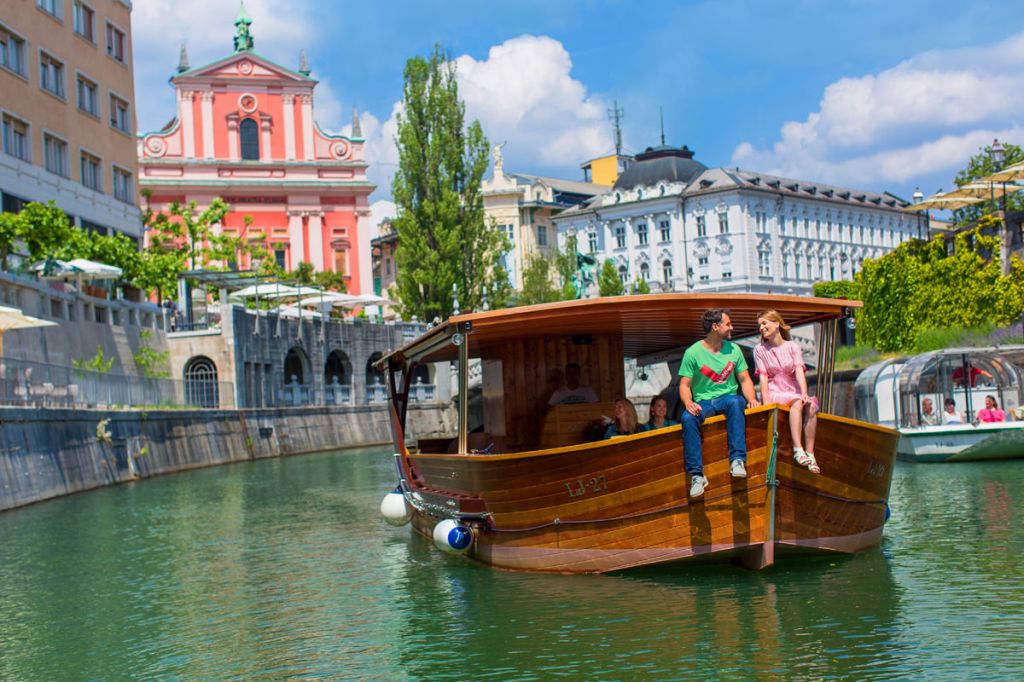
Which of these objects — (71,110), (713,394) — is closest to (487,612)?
(713,394)

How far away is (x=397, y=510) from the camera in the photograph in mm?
19031

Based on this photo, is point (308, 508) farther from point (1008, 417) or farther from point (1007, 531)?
point (1008, 417)

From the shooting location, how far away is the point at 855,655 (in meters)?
10.2

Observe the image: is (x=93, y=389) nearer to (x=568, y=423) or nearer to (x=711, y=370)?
(x=568, y=423)

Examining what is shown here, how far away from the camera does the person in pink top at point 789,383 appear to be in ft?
41.5

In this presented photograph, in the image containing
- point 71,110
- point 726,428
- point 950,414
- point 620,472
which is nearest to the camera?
point 726,428

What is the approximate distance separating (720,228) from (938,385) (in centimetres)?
6508

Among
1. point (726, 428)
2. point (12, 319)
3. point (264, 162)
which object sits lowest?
point (726, 428)

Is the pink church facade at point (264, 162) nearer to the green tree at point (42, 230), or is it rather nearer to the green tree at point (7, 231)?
the green tree at point (42, 230)

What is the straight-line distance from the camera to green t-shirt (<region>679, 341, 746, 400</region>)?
12703 mm

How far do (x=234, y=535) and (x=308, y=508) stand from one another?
14.4 ft

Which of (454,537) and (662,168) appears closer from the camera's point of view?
(454,537)

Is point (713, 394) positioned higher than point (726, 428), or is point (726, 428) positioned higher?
point (713, 394)

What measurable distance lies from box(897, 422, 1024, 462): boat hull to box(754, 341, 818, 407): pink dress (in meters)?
16.9
